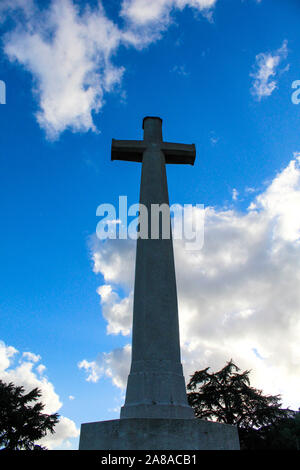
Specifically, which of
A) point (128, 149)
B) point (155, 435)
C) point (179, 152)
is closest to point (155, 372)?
point (155, 435)

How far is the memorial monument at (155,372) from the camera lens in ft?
17.5

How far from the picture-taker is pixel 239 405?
84.5 feet

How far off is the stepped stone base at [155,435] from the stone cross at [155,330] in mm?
691

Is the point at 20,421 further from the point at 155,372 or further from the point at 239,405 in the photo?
the point at 155,372

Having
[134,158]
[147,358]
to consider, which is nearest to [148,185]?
[134,158]

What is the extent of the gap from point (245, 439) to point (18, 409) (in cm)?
1660

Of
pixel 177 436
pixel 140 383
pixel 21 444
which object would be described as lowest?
pixel 177 436

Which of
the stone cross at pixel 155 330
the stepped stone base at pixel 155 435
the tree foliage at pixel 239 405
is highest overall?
the tree foliage at pixel 239 405

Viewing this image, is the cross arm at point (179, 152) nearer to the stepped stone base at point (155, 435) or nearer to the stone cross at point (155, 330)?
the stone cross at point (155, 330)

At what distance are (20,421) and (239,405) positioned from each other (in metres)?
15.8

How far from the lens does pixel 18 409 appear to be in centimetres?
2681

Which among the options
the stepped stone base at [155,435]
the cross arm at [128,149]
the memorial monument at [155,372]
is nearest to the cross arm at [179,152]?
the memorial monument at [155,372]

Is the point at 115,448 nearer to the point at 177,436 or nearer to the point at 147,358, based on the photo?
the point at 177,436
